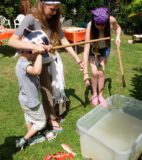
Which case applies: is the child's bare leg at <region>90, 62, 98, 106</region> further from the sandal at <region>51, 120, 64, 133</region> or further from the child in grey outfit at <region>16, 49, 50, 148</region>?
the child in grey outfit at <region>16, 49, 50, 148</region>

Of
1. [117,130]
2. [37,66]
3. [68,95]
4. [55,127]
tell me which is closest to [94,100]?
[68,95]

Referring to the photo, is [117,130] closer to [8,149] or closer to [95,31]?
[8,149]

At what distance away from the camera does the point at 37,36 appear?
3.03 m

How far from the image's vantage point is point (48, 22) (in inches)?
127

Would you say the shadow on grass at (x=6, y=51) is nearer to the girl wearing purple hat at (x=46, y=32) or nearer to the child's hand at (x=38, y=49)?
the girl wearing purple hat at (x=46, y=32)

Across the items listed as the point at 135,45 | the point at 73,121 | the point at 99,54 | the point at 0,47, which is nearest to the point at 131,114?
the point at 73,121

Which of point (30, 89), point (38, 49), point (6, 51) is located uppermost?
point (38, 49)

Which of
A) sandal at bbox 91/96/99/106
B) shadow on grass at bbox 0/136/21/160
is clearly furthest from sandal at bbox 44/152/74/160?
sandal at bbox 91/96/99/106

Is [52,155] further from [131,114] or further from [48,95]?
[131,114]

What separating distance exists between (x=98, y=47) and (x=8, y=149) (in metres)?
1.96

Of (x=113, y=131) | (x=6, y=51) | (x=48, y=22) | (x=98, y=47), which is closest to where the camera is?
(x=113, y=131)

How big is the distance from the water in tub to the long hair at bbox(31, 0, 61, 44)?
3.68ft

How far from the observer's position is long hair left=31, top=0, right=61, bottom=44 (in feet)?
10.2

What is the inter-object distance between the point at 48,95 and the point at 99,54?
3.84ft
